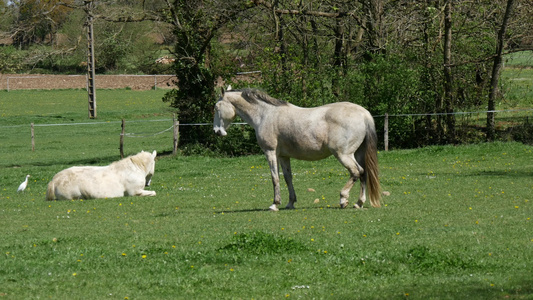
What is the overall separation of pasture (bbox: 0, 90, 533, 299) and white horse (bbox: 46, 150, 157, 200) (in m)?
0.55

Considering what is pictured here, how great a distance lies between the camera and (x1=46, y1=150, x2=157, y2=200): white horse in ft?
57.6

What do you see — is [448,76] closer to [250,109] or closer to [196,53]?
[196,53]

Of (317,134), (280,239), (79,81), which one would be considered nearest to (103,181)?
(317,134)

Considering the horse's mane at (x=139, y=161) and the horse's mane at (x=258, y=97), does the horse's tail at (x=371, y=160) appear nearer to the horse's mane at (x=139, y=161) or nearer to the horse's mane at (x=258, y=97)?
the horse's mane at (x=258, y=97)

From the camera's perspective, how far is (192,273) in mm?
8727

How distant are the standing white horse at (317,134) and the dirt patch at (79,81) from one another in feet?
180

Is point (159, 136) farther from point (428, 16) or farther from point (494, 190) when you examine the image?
point (494, 190)

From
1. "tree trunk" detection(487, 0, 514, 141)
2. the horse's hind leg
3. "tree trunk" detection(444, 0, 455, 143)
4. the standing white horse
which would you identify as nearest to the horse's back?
the standing white horse

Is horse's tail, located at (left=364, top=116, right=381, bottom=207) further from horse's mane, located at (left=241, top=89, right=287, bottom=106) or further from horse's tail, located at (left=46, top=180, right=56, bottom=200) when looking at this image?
horse's tail, located at (left=46, top=180, right=56, bottom=200)

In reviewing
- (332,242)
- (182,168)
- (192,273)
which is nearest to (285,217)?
(332,242)

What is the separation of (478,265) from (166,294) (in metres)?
3.83

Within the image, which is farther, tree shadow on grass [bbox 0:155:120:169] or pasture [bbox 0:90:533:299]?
tree shadow on grass [bbox 0:155:120:169]

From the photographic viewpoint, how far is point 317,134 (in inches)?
541

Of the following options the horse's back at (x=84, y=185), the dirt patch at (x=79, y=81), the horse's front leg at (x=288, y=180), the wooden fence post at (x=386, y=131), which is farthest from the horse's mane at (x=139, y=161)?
the dirt patch at (x=79, y=81)
